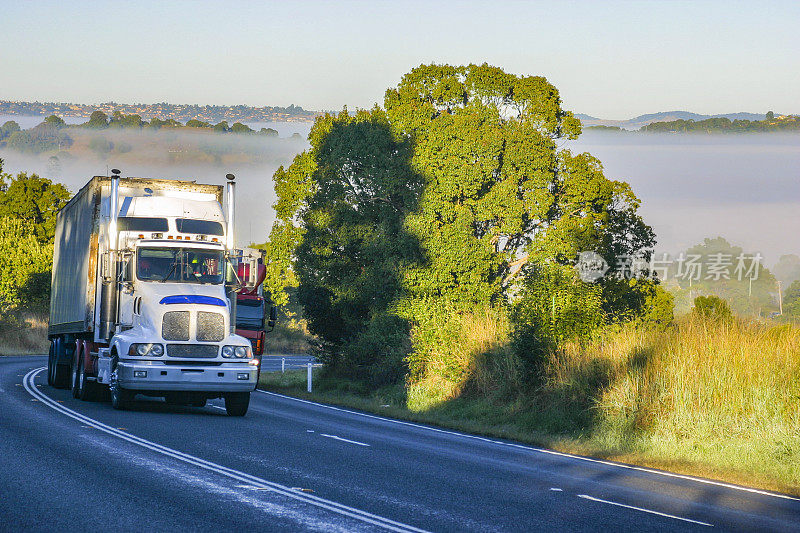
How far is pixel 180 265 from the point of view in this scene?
20.5 metres

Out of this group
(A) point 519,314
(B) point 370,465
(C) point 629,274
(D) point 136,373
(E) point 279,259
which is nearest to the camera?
(B) point 370,465

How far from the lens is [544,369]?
72.5 ft

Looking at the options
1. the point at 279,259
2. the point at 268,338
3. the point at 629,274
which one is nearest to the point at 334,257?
the point at 279,259

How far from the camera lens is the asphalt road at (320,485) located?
9.27m

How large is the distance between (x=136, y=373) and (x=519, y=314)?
9.49m

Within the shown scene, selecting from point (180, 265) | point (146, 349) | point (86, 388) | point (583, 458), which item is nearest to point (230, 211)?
point (180, 265)

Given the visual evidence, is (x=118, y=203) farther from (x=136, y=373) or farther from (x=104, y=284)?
(x=136, y=373)

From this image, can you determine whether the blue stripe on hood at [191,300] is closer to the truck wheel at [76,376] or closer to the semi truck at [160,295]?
the semi truck at [160,295]

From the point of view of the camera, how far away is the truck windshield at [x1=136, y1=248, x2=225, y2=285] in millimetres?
20266

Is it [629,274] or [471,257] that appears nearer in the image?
[471,257]

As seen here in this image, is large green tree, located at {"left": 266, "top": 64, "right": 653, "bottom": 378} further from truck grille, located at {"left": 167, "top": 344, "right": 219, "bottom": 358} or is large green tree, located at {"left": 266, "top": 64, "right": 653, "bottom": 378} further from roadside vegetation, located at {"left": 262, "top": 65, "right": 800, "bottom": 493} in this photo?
truck grille, located at {"left": 167, "top": 344, "right": 219, "bottom": 358}

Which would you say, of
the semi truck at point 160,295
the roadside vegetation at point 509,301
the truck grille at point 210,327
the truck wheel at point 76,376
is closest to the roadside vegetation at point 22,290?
the roadside vegetation at point 509,301

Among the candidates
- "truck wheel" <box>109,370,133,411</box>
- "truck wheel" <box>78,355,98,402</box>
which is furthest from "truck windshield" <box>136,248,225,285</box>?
"truck wheel" <box>78,355,98,402</box>

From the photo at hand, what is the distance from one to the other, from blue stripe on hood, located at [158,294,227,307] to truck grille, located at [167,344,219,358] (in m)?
0.88
